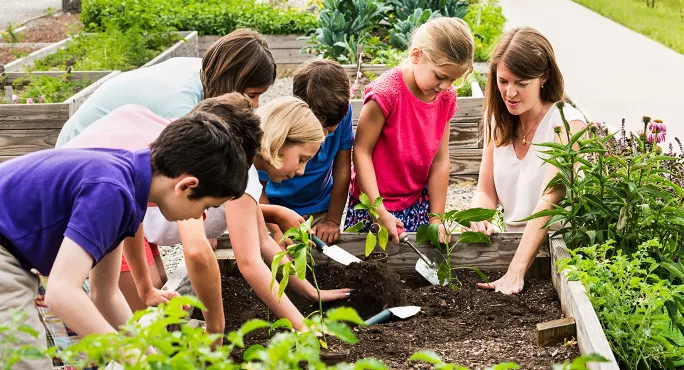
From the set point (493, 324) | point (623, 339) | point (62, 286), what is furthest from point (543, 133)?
point (62, 286)

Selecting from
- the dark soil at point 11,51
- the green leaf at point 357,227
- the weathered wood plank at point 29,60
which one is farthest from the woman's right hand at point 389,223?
the dark soil at point 11,51

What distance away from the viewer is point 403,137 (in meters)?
3.85

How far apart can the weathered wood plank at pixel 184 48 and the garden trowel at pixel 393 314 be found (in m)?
5.57

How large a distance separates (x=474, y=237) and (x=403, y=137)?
0.66m

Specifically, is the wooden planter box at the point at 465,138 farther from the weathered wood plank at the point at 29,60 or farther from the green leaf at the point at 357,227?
the weathered wood plank at the point at 29,60

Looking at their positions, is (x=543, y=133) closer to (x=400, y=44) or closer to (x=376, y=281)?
(x=376, y=281)

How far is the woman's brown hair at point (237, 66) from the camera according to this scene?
3.25m

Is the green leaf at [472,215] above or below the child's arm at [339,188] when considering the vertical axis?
above

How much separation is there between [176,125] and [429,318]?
1357 mm

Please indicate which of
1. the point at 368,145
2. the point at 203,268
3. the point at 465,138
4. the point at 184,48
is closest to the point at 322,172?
the point at 368,145

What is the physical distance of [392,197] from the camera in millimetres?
4027

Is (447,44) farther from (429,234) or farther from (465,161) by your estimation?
(465,161)

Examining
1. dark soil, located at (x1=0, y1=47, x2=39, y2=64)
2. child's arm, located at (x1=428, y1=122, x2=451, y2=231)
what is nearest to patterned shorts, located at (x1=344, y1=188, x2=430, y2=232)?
child's arm, located at (x1=428, y1=122, x2=451, y2=231)

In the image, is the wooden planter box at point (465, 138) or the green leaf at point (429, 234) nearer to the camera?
the green leaf at point (429, 234)
